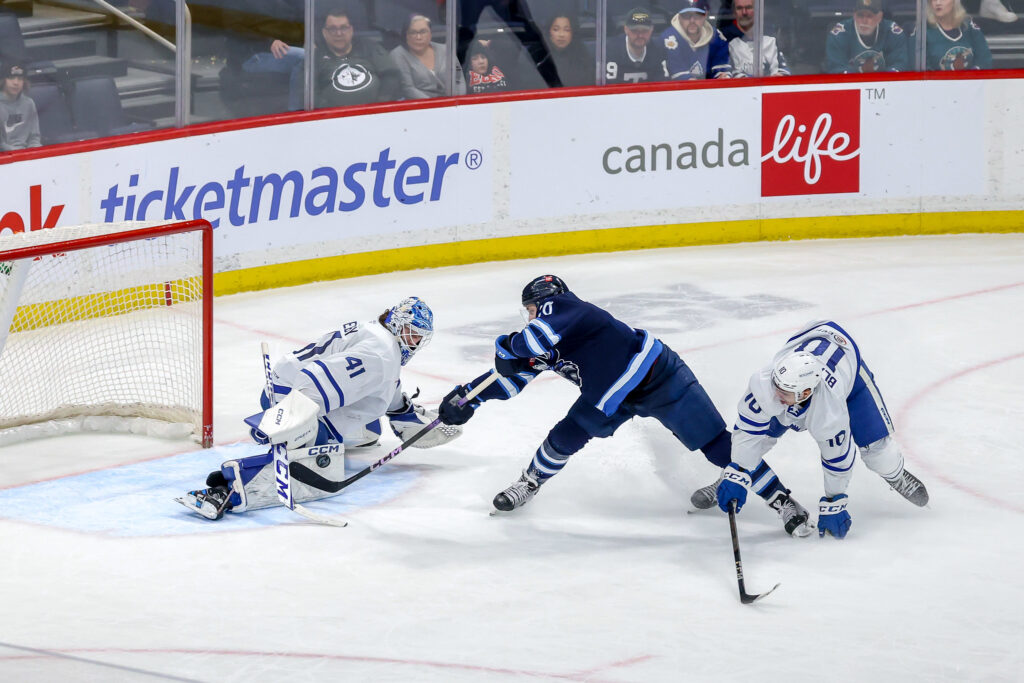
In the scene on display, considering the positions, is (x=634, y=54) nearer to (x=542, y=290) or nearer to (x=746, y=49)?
(x=746, y=49)

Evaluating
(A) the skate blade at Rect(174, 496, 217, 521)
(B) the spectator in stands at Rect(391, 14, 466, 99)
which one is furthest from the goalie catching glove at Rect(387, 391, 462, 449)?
(B) the spectator in stands at Rect(391, 14, 466, 99)

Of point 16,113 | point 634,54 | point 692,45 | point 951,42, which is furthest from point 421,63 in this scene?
point 951,42

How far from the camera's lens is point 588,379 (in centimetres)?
531

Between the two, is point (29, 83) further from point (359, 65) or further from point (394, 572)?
point (394, 572)

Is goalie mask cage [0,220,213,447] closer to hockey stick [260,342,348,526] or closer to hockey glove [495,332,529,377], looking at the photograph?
hockey stick [260,342,348,526]

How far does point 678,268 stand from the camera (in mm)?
9516

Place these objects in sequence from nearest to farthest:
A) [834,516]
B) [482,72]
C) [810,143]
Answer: [834,516] → [482,72] → [810,143]

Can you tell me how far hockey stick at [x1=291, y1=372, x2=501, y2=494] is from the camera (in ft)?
17.8

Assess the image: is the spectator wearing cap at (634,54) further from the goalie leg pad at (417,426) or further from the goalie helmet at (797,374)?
the goalie helmet at (797,374)

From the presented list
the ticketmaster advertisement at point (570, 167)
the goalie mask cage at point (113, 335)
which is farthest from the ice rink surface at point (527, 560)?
the ticketmaster advertisement at point (570, 167)

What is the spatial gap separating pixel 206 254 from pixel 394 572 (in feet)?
6.57

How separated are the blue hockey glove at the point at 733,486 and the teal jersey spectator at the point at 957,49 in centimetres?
611

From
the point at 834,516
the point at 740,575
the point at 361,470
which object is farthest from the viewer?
the point at 361,470

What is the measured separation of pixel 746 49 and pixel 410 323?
213 inches
